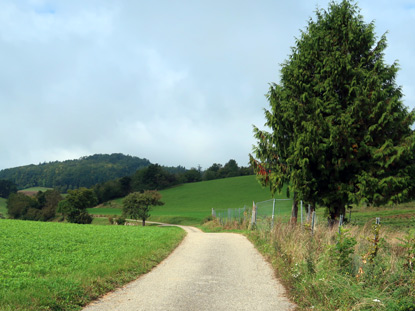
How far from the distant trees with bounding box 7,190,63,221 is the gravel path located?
302ft

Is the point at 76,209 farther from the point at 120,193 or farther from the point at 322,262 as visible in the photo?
the point at 322,262

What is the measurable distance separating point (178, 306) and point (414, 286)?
4079mm

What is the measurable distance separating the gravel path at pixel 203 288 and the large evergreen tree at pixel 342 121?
8563 millimetres

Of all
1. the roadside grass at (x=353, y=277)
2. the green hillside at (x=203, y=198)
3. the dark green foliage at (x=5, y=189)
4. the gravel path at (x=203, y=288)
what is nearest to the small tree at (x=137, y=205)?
the green hillside at (x=203, y=198)

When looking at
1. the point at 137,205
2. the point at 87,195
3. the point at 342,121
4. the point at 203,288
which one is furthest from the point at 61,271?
the point at 87,195

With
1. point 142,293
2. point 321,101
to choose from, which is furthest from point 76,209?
point 142,293

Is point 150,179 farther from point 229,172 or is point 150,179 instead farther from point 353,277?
point 353,277

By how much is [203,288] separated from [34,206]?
105307mm

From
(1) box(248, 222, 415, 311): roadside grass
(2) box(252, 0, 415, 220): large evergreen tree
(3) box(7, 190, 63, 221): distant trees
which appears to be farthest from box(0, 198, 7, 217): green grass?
(1) box(248, 222, 415, 311): roadside grass

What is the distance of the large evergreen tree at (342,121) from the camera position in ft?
63.8

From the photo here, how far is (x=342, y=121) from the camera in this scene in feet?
64.5

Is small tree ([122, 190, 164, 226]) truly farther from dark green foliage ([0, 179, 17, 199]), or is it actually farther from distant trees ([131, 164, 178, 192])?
dark green foliage ([0, 179, 17, 199])

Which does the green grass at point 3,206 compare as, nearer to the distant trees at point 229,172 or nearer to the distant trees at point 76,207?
the distant trees at point 76,207

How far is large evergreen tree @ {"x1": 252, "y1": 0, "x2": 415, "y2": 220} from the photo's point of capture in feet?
63.8
